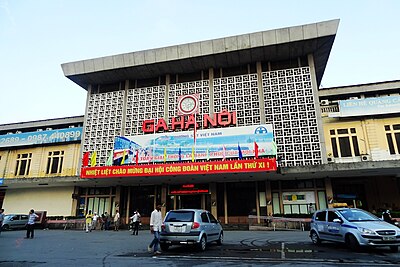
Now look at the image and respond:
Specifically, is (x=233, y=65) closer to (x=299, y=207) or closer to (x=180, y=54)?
(x=180, y=54)

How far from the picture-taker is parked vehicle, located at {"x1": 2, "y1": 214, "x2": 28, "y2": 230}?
24375 millimetres

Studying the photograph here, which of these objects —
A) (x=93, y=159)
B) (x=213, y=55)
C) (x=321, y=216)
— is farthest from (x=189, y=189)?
(x=321, y=216)

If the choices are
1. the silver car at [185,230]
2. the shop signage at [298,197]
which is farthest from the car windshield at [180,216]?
the shop signage at [298,197]

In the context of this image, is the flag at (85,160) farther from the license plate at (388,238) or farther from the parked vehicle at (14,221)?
the license plate at (388,238)

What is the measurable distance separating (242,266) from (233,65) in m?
21.8

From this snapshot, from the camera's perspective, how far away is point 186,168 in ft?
69.8

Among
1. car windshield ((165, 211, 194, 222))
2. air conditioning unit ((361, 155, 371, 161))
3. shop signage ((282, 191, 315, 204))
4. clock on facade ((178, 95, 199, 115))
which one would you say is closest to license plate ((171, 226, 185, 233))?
car windshield ((165, 211, 194, 222))

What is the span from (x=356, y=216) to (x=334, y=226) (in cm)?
83

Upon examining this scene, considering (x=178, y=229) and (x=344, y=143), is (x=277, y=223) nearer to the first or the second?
(x=344, y=143)

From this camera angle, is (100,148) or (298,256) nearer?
(298,256)

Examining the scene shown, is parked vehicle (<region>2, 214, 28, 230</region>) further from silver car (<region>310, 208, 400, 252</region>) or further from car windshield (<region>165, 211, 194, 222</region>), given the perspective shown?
silver car (<region>310, 208, 400, 252</region>)

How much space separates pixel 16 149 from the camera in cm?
3084

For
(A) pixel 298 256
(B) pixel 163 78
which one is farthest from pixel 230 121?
(A) pixel 298 256

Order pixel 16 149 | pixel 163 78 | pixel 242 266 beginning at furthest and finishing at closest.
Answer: pixel 16 149 → pixel 163 78 → pixel 242 266
